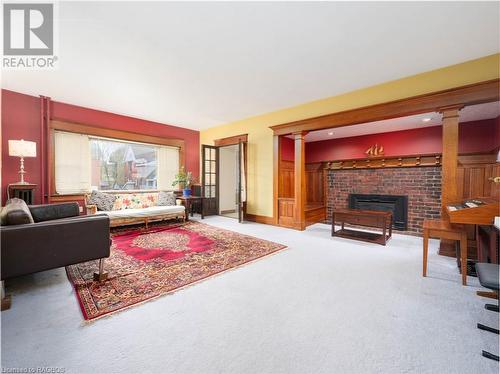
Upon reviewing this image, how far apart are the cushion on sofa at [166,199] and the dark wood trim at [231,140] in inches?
78.2

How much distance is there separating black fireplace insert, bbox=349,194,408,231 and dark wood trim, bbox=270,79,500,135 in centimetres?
240

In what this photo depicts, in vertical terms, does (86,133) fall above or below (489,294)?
above

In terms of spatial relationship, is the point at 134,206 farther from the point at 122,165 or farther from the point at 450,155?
the point at 450,155

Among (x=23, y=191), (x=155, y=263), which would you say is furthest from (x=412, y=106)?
(x=23, y=191)

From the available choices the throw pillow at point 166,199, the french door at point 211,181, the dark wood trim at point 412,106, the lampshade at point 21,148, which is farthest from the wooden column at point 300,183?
the lampshade at point 21,148

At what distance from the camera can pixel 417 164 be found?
4.75m

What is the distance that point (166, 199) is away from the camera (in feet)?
17.8

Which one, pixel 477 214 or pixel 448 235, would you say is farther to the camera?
pixel 448 235

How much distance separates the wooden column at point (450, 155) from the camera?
9.67ft

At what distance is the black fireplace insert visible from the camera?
4902 millimetres

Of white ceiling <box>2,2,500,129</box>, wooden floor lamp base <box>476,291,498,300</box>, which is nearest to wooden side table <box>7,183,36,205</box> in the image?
white ceiling <box>2,2,500,129</box>

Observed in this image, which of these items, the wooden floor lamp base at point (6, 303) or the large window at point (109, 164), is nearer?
the wooden floor lamp base at point (6, 303)

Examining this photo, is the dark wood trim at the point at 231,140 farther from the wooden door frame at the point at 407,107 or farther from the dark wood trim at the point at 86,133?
the dark wood trim at the point at 86,133

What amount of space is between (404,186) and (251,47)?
459cm
